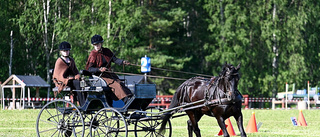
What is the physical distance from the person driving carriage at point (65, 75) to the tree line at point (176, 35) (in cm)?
2807

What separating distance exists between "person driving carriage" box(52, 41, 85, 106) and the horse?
197cm

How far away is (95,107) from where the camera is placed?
13117mm

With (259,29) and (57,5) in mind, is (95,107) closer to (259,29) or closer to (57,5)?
(57,5)

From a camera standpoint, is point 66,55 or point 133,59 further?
point 133,59

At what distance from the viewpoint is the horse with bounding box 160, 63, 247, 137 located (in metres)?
12.2

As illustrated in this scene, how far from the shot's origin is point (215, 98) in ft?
41.4

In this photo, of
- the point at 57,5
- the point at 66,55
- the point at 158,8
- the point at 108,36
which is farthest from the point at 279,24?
the point at 66,55

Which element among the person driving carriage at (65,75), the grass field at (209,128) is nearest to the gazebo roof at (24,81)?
the grass field at (209,128)

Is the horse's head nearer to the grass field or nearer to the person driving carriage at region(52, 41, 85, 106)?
the person driving carriage at region(52, 41, 85, 106)

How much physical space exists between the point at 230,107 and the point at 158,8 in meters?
35.0

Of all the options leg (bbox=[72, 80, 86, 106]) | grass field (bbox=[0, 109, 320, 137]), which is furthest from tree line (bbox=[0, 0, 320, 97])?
leg (bbox=[72, 80, 86, 106])

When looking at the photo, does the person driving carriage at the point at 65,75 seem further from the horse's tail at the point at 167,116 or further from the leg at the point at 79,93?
the horse's tail at the point at 167,116

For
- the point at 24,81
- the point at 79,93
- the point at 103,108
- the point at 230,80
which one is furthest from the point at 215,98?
the point at 24,81

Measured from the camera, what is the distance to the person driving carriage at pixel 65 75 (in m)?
12.9
